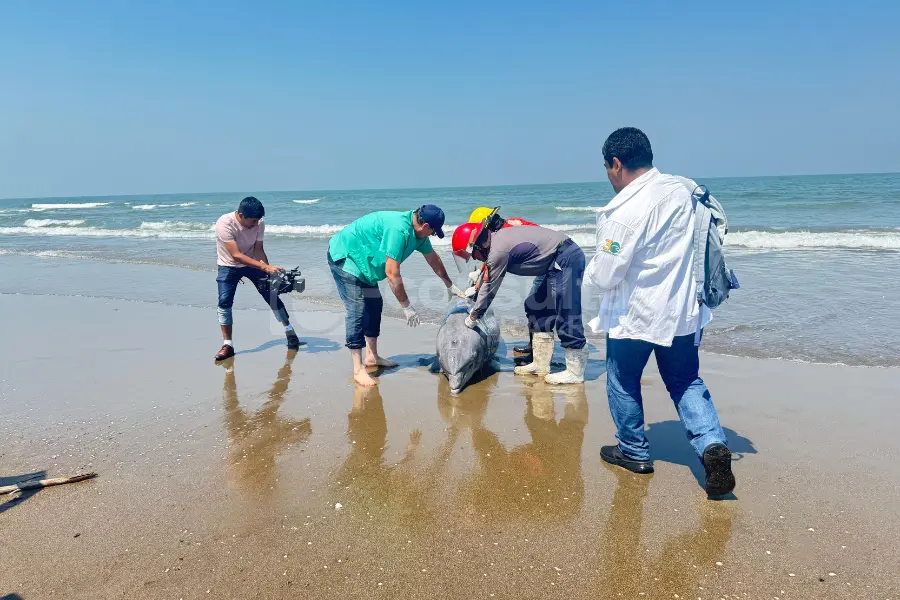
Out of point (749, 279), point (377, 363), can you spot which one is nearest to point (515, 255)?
point (377, 363)

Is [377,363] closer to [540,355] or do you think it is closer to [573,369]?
[540,355]

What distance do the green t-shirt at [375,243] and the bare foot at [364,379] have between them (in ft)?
2.66

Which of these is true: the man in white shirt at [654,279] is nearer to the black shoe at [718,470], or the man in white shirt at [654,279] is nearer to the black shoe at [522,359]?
the black shoe at [718,470]

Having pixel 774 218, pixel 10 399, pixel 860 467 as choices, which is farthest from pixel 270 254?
pixel 774 218

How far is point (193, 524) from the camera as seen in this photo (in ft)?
8.94

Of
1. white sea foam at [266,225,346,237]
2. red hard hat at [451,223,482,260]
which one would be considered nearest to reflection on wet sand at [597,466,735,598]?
red hard hat at [451,223,482,260]

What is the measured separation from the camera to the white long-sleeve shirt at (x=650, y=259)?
277 centimetres

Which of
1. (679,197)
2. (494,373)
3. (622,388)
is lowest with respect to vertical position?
(494,373)

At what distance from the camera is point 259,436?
3.82 meters

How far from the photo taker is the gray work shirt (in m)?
4.54

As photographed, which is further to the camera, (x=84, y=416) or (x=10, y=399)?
(x=10, y=399)

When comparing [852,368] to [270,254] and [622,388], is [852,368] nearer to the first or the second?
[622,388]

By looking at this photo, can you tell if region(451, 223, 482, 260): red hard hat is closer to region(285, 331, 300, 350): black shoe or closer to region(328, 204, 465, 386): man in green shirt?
region(328, 204, 465, 386): man in green shirt

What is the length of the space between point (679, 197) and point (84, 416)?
4.17 m
